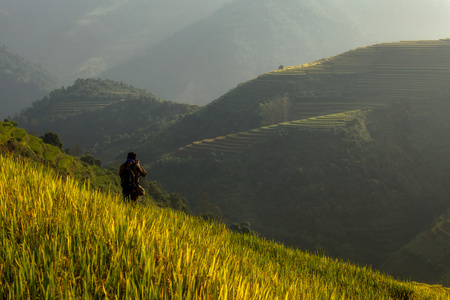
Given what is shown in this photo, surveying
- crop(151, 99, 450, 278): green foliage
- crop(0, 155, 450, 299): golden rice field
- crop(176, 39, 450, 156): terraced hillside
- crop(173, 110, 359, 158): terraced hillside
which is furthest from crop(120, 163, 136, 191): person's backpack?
crop(176, 39, 450, 156): terraced hillside

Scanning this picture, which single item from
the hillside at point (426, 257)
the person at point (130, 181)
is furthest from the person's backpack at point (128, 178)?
the hillside at point (426, 257)

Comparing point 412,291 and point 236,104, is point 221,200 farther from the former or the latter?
point 412,291

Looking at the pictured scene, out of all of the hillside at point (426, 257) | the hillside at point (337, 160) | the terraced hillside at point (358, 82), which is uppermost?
the terraced hillside at point (358, 82)

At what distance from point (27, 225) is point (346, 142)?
10064cm

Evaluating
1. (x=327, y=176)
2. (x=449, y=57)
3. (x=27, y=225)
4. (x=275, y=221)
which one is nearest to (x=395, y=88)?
(x=449, y=57)

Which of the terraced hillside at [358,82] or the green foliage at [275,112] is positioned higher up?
the terraced hillside at [358,82]

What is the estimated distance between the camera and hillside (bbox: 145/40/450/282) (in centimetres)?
8156

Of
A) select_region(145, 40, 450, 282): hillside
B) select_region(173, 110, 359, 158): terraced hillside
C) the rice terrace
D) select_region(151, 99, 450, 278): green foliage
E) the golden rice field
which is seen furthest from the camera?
select_region(173, 110, 359, 158): terraced hillside

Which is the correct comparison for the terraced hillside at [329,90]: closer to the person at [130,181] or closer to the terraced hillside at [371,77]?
the terraced hillside at [371,77]

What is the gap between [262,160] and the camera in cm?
10650

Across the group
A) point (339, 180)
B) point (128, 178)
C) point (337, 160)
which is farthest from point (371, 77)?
point (128, 178)

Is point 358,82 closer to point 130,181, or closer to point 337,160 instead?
point 337,160

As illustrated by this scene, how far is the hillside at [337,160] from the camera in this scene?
81.6 meters

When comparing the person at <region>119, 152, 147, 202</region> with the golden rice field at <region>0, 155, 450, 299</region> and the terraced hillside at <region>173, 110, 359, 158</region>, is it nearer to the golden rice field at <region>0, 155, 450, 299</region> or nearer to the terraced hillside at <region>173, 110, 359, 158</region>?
the golden rice field at <region>0, 155, 450, 299</region>
